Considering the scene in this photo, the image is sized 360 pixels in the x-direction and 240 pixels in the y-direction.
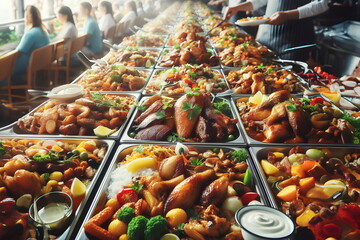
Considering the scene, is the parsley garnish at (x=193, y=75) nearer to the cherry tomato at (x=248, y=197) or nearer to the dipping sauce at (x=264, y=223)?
the cherry tomato at (x=248, y=197)

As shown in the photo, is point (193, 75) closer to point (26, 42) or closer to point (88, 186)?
point (88, 186)

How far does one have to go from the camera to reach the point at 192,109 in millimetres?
2264

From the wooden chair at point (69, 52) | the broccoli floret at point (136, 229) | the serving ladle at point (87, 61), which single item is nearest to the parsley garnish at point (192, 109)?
the broccoli floret at point (136, 229)

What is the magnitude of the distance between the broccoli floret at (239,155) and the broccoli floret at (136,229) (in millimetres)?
796

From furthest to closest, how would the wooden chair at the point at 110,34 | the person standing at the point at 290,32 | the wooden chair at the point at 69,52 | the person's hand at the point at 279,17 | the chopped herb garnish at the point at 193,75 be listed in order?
the wooden chair at the point at 110,34 → the wooden chair at the point at 69,52 → the person standing at the point at 290,32 → the person's hand at the point at 279,17 → the chopped herb garnish at the point at 193,75

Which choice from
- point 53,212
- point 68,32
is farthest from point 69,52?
point 53,212

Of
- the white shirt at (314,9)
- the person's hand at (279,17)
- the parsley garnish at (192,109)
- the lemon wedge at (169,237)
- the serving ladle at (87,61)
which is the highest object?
the white shirt at (314,9)

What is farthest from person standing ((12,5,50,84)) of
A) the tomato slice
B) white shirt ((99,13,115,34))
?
the tomato slice

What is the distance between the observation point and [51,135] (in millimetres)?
2170

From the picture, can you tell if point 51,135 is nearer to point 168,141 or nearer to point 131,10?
point 168,141

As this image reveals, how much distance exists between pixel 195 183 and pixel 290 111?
3.57 ft

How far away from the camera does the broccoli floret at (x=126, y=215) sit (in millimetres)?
1360

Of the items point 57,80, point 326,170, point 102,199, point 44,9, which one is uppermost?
point 44,9

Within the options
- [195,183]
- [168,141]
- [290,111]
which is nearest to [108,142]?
[168,141]
